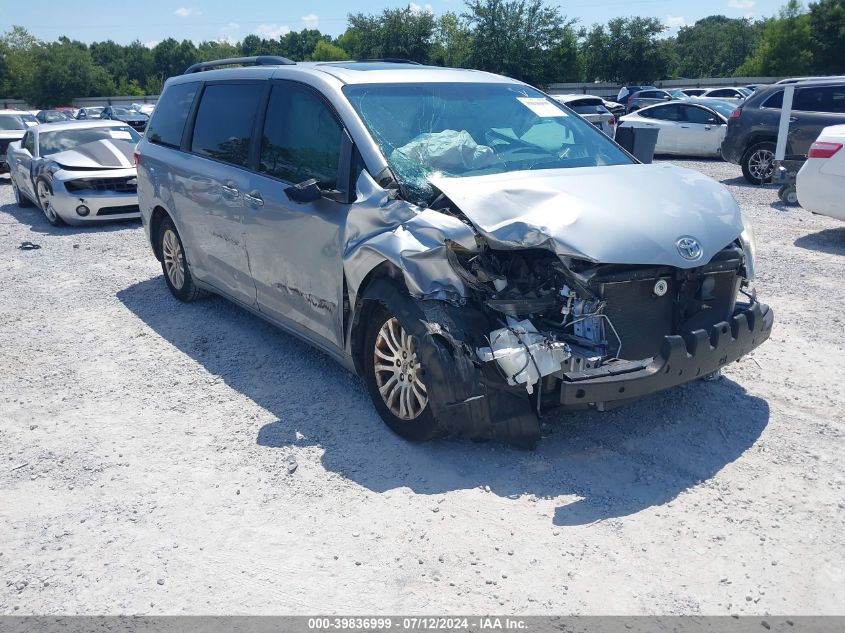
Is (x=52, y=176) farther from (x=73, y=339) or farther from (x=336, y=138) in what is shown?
(x=336, y=138)

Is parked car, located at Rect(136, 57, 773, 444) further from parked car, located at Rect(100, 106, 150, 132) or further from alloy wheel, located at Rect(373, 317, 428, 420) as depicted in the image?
parked car, located at Rect(100, 106, 150, 132)

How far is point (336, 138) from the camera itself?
4.54 m

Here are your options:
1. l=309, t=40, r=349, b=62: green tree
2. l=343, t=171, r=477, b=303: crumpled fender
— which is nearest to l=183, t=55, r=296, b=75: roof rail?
l=343, t=171, r=477, b=303: crumpled fender

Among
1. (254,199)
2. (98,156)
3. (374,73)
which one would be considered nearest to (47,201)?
(98,156)

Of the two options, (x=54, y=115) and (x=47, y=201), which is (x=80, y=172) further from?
(x=54, y=115)

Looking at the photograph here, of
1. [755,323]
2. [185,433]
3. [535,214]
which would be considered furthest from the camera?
[185,433]

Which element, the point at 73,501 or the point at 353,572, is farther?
the point at 73,501

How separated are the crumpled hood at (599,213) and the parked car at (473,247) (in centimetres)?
1

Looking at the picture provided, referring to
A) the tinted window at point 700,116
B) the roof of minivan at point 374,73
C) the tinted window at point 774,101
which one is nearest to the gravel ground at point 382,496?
the roof of minivan at point 374,73

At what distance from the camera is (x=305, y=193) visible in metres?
4.30

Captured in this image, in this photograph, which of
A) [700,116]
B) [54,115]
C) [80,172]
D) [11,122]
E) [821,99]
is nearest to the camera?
[80,172]

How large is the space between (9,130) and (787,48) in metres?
50.6

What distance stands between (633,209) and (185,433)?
289 centimetres

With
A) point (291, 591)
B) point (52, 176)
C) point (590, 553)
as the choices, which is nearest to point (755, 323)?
point (590, 553)
